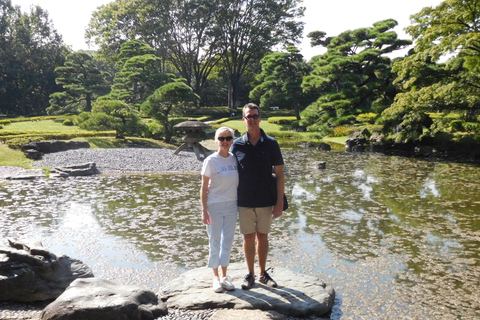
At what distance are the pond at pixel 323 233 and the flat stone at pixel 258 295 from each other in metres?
0.28

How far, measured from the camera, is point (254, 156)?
3.90 meters

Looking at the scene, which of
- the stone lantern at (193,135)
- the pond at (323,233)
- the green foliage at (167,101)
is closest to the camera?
the pond at (323,233)

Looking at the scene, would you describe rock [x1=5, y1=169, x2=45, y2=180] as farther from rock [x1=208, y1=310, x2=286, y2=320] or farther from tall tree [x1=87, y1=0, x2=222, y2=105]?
tall tree [x1=87, y1=0, x2=222, y2=105]

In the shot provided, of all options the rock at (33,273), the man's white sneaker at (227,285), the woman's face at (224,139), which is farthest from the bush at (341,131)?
the rock at (33,273)

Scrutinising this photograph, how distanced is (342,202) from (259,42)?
33.5 metres

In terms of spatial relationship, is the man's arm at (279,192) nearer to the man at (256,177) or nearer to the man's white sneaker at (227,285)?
the man at (256,177)

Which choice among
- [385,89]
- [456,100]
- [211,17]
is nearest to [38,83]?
[211,17]

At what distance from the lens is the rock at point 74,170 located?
12398 millimetres

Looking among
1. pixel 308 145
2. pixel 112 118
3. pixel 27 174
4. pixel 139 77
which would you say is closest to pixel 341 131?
pixel 308 145

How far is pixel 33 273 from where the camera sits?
402cm

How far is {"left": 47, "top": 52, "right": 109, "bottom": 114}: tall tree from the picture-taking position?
2991 centimetres

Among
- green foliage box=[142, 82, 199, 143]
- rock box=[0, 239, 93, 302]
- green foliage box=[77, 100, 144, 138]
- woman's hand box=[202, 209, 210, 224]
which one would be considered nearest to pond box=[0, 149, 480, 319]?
rock box=[0, 239, 93, 302]

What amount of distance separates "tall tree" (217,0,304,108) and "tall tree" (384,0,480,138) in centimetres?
2442

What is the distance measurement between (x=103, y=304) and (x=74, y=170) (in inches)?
402
